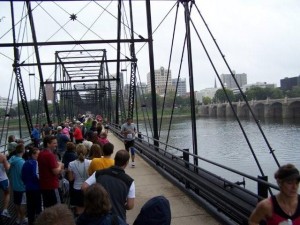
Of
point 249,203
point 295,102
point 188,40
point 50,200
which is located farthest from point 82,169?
point 295,102

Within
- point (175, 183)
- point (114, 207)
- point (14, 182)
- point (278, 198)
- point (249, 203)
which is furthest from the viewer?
point (175, 183)

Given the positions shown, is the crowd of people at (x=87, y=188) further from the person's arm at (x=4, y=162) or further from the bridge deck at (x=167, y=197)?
the bridge deck at (x=167, y=197)

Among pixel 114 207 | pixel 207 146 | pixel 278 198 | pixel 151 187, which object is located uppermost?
pixel 278 198

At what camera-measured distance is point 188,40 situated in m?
8.83

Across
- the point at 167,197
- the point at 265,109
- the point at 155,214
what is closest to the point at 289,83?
the point at 265,109

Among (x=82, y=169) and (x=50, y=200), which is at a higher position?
(x=82, y=169)

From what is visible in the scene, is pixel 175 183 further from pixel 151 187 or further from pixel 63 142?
pixel 63 142

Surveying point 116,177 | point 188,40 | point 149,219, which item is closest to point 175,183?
point 188,40

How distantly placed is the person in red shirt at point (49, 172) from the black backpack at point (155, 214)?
2.92 m

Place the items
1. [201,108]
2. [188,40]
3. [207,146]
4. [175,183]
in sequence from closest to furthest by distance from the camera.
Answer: [188,40], [175,183], [207,146], [201,108]

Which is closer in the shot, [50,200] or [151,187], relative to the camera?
[50,200]

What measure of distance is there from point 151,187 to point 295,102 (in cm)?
8311

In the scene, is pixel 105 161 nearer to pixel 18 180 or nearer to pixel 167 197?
pixel 18 180

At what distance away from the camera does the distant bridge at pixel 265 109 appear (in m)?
86.4
